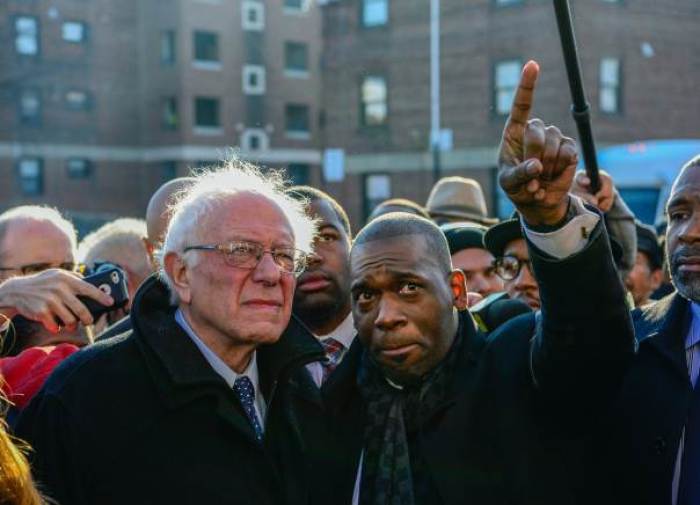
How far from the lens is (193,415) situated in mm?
2955

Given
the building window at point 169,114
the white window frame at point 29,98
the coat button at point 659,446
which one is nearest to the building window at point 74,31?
the white window frame at point 29,98

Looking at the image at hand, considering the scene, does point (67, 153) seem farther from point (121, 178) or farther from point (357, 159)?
point (357, 159)

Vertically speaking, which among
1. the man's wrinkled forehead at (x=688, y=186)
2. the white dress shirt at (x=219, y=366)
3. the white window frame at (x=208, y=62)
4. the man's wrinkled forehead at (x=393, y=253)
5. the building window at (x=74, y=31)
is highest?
the building window at (x=74, y=31)

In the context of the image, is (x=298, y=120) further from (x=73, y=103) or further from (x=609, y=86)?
(x=609, y=86)

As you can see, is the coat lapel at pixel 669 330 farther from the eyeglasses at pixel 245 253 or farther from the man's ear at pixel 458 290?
the eyeglasses at pixel 245 253

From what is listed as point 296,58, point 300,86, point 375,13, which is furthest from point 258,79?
point 375,13

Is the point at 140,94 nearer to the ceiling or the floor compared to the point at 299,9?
nearer to the floor

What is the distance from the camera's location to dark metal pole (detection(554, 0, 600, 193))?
283cm

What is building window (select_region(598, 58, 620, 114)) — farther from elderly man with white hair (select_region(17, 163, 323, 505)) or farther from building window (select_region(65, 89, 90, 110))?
building window (select_region(65, 89, 90, 110))

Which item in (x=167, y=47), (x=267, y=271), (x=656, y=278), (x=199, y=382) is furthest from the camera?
(x=167, y=47)

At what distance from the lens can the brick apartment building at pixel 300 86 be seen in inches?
953

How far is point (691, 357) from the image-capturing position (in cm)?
332

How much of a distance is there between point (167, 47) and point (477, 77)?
61.9 feet

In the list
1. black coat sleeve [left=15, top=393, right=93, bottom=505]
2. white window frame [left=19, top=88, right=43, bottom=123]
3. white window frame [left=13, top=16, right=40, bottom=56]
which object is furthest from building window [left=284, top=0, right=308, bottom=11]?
black coat sleeve [left=15, top=393, right=93, bottom=505]
